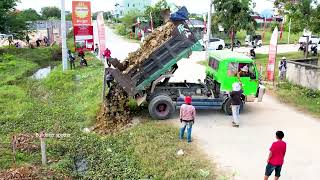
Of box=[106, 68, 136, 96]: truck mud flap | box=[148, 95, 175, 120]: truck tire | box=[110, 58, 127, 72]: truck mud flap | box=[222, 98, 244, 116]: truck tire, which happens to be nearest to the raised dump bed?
box=[106, 68, 136, 96]: truck mud flap

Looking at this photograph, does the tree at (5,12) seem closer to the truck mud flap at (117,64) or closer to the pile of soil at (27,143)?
the truck mud flap at (117,64)

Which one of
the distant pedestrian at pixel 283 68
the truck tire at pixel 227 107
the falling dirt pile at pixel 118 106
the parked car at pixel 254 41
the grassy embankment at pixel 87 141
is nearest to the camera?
the grassy embankment at pixel 87 141

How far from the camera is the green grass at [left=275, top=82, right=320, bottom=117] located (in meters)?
16.4

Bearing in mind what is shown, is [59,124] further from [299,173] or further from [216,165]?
[299,173]

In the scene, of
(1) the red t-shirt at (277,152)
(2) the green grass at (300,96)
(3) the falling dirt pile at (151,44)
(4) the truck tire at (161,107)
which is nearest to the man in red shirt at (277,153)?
(1) the red t-shirt at (277,152)

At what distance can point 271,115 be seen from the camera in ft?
50.2

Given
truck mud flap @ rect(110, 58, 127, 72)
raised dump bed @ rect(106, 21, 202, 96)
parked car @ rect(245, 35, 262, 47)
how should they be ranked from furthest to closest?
parked car @ rect(245, 35, 262, 47)
truck mud flap @ rect(110, 58, 127, 72)
raised dump bed @ rect(106, 21, 202, 96)

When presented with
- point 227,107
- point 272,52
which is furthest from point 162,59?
point 272,52

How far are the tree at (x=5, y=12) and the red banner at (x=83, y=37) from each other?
37.2 feet

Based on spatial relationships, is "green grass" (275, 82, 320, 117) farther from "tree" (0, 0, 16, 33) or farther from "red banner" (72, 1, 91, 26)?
"tree" (0, 0, 16, 33)

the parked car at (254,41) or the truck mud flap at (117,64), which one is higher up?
the truck mud flap at (117,64)

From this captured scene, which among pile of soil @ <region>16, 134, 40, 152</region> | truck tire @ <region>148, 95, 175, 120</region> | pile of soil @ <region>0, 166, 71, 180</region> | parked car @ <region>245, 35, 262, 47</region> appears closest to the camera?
pile of soil @ <region>0, 166, 71, 180</region>

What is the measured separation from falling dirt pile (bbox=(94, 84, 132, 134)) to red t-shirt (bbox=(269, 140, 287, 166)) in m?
5.95

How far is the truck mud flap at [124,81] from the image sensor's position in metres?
13.5
